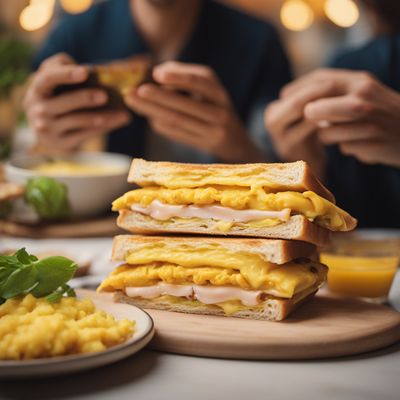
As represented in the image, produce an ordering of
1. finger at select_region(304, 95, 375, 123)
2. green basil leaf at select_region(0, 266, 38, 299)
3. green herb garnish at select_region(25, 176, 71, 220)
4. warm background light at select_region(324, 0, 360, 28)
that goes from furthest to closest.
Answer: warm background light at select_region(324, 0, 360, 28), green herb garnish at select_region(25, 176, 71, 220), finger at select_region(304, 95, 375, 123), green basil leaf at select_region(0, 266, 38, 299)

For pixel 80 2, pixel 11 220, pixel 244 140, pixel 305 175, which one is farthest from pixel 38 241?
pixel 80 2

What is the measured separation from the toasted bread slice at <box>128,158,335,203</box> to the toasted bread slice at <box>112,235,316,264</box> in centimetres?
12

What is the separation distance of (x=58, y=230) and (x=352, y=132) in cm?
113

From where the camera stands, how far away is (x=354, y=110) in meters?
2.30

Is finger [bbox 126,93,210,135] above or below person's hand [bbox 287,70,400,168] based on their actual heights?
below

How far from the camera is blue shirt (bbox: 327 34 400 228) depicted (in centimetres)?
342

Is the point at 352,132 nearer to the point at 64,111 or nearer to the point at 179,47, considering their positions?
the point at 64,111

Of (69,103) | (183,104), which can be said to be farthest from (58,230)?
(183,104)

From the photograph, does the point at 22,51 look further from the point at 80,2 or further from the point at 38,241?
the point at 38,241

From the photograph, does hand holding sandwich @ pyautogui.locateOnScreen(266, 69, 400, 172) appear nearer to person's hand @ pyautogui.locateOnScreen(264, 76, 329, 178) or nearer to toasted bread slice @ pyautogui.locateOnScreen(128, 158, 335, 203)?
person's hand @ pyautogui.locateOnScreen(264, 76, 329, 178)

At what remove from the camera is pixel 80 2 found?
218 inches

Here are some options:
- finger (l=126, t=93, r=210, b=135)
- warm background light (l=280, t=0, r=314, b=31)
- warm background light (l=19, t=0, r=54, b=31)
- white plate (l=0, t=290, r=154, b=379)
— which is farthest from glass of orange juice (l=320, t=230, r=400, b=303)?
warm background light (l=280, t=0, r=314, b=31)

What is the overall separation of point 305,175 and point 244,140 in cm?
182

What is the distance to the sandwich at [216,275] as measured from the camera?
1517 mm
